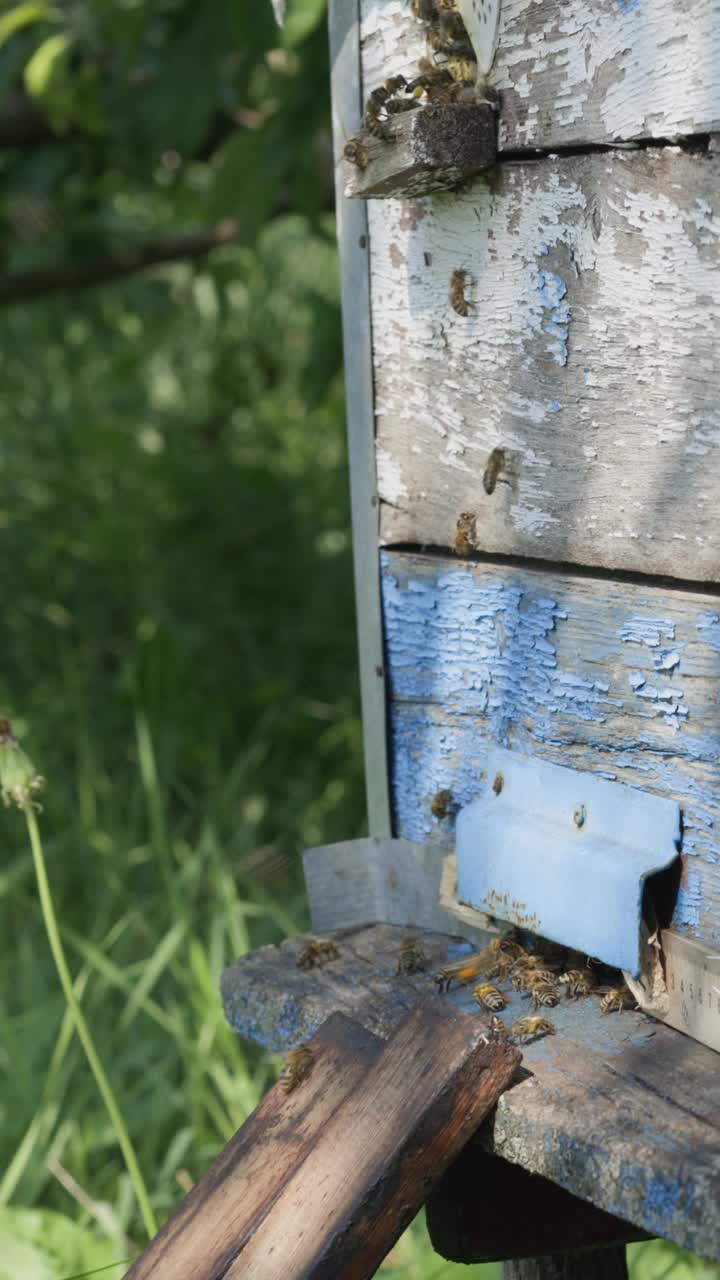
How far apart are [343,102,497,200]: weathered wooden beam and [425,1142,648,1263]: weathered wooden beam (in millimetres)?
848

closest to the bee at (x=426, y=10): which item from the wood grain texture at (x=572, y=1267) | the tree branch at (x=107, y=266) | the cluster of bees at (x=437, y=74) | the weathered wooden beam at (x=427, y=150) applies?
the cluster of bees at (x=437, y=74)

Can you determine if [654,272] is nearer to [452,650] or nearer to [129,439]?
[452,650]

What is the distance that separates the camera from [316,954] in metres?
1.41

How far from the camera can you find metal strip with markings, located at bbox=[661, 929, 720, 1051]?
1.13 m

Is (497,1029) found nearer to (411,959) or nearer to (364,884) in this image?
(411,959)

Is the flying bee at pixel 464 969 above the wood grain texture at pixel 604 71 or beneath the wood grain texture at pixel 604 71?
beneath

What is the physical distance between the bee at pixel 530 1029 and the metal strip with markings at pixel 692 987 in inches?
3.9

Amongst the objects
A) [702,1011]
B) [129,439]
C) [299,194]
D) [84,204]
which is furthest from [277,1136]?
[129,439]

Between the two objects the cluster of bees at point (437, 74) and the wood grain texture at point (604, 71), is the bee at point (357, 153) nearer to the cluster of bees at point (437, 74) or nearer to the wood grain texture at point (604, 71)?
the cluster of bees at point (437, 74)

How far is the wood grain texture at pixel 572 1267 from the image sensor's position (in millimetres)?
1479

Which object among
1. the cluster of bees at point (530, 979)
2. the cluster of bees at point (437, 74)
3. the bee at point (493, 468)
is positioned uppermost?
the cluster of bees at point (437, 74)

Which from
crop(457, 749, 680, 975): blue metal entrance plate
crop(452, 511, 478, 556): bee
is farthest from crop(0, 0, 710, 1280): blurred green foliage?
crop(452, 511, 478, 556): bee

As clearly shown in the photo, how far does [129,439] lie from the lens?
16.0 feet

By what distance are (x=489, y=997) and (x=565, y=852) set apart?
5.5 inches
